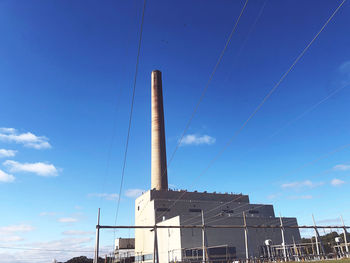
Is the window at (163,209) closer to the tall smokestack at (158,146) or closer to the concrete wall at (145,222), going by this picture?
the concrete wall at (145,222)

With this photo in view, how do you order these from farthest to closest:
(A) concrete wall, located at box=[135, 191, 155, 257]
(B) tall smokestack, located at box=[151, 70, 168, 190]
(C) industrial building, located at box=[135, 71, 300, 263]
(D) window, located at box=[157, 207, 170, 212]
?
(D) window, located at box=[157, 207, 170, 212] < (B) tall smokestack, located at box=[151, 70, 168, 190] < (A) concrete wall, located at box=[135, 191, 155, 257] < (C) industrial building, located at box=[135, 71, 300, 263]

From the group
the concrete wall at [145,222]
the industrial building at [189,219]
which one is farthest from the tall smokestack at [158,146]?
the concrete wall at [145,222]

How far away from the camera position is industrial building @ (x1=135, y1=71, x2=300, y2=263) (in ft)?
125

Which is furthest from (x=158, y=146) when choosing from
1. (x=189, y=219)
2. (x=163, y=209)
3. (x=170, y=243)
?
(x=170, y=243)

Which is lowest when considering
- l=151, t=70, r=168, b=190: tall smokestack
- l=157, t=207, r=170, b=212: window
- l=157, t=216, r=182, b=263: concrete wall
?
l=157, t=216, r=182, b=263: concrete wall

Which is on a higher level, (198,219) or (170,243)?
(198,219)

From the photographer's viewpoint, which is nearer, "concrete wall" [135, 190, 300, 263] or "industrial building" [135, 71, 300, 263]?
"industrial building" [135, 71, 300, 263]

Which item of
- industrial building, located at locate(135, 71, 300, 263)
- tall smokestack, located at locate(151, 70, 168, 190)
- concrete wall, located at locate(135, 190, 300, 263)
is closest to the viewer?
industrial building, located at locate(135, 71, 300, 263)

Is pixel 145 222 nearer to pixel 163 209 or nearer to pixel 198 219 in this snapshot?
pixel 163 209

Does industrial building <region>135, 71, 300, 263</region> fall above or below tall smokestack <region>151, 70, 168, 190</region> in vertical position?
below

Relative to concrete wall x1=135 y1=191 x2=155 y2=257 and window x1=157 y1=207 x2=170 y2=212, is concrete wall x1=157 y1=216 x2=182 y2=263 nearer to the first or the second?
concrete wall x1=135 y1=191 x2=155 y2=257

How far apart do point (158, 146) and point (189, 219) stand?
15.3 meters

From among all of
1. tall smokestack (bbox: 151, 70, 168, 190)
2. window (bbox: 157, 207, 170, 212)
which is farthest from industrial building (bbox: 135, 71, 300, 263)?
window (bbox: 157, 207, 170, 212)

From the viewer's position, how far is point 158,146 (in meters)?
50.4
